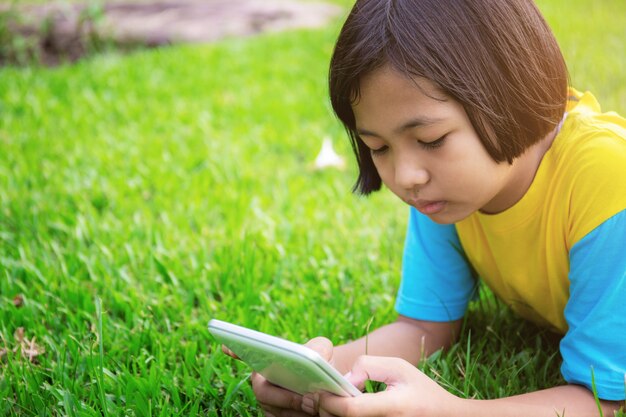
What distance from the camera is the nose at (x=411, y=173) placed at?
52.4 inches

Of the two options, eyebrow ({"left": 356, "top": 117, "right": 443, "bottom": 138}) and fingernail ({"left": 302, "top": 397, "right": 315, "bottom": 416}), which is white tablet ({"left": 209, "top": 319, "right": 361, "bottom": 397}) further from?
eyebrow ({"left": 356, "top": 117, "right": 443, "bottom": 138})

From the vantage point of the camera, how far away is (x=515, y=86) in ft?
4.39

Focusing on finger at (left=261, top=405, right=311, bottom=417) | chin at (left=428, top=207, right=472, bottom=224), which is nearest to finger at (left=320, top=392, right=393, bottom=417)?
finger at (left=261, top=405, right=311, bottom=417)

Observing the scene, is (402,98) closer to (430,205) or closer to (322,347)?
(430,205)

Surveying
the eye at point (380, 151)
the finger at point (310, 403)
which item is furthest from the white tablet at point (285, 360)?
the eye at point (380, 151)

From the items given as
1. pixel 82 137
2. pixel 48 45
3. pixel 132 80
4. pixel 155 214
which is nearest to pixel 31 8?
pixel 48 45

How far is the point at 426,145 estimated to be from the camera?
4.34ft

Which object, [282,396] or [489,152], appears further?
[282,396]

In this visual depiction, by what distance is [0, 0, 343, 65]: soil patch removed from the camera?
17.0ft

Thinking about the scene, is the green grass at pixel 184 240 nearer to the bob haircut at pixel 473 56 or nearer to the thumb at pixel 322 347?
the thumb at pixel 322 347

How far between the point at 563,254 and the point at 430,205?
31 cm

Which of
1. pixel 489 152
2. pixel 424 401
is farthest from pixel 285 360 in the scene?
pixel 489 152

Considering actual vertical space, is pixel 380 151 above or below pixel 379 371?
above

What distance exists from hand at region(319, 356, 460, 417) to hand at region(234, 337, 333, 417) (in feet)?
0.41
